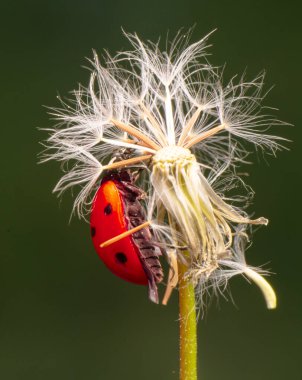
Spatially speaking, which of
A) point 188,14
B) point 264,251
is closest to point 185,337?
point 264,251

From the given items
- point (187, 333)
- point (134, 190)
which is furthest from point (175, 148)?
point (187, 333)

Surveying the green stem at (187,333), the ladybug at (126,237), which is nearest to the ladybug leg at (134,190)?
the ladybug at (126,237)

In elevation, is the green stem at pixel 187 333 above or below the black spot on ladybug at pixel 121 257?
below

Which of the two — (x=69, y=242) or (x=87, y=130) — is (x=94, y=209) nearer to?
(x=87, y=130)

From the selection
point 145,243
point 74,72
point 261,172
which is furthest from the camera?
point 74,72

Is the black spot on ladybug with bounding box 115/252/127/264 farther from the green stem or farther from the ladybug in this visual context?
the green stem

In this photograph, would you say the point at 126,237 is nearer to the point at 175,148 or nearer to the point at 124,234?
the point at 124,234

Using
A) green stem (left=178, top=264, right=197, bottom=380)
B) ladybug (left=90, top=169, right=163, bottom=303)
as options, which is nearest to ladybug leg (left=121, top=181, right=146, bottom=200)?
ladybug (left=90, top=169, right=163, bottom=303)

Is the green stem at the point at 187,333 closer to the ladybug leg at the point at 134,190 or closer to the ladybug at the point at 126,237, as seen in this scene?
the ladybug at the point at 126,237
